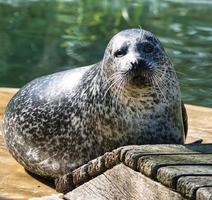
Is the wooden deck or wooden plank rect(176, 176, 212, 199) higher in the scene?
wooden plank rect(176, 176, 212, 199)

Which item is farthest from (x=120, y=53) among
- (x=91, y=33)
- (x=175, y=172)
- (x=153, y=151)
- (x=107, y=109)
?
(x=91, y=33)

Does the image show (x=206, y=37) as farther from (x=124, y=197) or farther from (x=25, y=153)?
(x=124, y=197)

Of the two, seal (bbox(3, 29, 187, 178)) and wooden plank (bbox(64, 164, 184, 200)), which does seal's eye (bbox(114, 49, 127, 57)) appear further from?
wooden plank (bbox(64, 164, 184, 200))

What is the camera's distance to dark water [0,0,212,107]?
12.8 meters

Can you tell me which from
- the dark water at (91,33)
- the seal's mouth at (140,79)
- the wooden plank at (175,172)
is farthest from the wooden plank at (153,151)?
the dark water at (91,33)

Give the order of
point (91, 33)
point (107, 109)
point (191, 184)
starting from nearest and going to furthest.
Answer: point (191, 184)
point (107, 109)
point (91, 33)

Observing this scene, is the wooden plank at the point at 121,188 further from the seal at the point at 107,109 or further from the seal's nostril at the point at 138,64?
the seal's nostril at the point at 138,64

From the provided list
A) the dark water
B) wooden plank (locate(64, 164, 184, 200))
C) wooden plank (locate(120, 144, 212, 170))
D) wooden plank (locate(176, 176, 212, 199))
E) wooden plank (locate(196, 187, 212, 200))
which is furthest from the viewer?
the dark water

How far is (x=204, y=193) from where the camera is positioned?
154 inches

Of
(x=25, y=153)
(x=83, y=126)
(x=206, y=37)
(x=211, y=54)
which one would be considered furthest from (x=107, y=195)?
(x=206, y=37)

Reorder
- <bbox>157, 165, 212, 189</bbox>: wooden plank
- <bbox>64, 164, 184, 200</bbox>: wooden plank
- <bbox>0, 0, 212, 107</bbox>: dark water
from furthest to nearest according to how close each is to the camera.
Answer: <bbox>0, 0, 212, 107</bbox>: dark water < <bbox>64, 164, 184, 200</bbox>: wooden plank < <bbox>157, 165, 212, 189</bbox>: wooden plank

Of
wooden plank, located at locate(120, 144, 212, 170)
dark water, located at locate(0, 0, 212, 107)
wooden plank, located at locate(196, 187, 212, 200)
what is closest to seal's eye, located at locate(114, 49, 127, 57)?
wooden plank, located at locate(120, 144, 212, 170)

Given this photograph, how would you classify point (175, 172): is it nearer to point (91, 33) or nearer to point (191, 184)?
point (191, 184)

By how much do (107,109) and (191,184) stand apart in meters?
1.31
